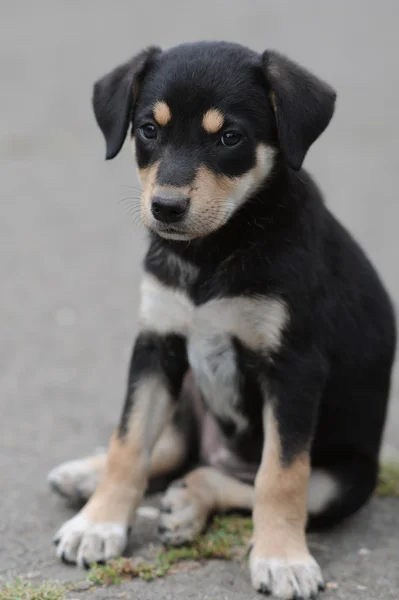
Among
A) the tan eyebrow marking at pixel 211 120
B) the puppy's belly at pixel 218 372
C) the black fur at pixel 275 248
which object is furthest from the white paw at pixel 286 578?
the tan eyebrow marking at pixel 211 120

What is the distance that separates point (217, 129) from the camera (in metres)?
3.96

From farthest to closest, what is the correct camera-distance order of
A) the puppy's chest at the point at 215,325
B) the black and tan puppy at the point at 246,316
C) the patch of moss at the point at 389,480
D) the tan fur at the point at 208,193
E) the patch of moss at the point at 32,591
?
the patch of moss at the point at 389,480
the puppy's chest at the point at 215,325
the black and tan puppy at the point at 246,316
the tan fur at the point at 208,193
the patch of moss at the point at 32,591

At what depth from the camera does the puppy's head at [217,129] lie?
389 cm

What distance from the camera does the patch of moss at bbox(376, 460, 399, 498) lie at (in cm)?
525

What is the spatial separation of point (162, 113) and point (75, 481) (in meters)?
1.89

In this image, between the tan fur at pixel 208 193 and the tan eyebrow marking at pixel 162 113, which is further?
the tan eyebrow marking at pixel 162 113

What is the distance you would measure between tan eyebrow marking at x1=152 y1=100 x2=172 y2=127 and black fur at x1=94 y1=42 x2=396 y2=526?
25mm

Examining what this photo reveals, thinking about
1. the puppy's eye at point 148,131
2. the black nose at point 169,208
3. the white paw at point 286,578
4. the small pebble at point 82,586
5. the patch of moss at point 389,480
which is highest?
the puppy's eye at point 148,131

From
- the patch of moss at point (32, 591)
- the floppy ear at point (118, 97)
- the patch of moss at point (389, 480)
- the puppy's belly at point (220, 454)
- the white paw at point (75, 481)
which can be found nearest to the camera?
the patch of moss at point (32, 591)

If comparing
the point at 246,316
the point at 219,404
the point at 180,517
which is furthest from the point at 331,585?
the point at 246,316

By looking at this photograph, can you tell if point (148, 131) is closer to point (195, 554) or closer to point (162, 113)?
point (162, 113)

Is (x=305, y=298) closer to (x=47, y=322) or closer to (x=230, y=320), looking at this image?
(x=230, y=320)

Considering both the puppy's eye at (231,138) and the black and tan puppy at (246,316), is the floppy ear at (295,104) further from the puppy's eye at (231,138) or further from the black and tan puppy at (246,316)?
the puppy's eye at (231,138)

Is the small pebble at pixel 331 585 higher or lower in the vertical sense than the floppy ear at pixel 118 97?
lower
